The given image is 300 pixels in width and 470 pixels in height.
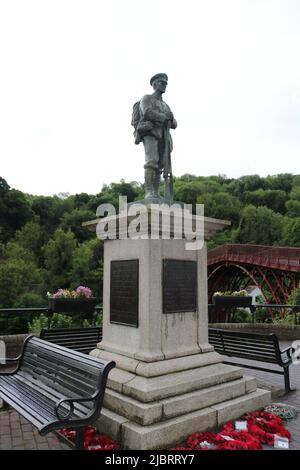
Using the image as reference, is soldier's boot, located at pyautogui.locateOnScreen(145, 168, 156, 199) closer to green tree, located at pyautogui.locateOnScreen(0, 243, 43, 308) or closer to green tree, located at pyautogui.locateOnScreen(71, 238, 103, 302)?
green tree, located at pyautogui.locateOnScreen(0, 243, 43, 308)

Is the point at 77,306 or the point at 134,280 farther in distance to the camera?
the point at 77,306

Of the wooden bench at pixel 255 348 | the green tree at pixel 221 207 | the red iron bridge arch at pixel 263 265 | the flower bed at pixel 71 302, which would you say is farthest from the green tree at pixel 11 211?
the wooden bench at pixel 255 348

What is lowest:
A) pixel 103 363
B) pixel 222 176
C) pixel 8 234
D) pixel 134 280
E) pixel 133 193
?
pixel 103 363

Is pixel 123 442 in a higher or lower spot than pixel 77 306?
lower

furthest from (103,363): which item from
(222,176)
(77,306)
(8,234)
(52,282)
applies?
(222,176)

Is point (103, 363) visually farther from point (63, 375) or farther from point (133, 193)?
point (133, 193)

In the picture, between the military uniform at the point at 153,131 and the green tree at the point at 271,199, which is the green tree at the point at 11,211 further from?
the green tree at the point at 271,199

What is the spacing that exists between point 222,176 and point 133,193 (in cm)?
5416

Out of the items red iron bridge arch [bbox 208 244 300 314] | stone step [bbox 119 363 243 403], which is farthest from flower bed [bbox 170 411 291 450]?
red iron bridge arch [bbox 208 244 300 314]

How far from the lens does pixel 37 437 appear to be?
3838 mm

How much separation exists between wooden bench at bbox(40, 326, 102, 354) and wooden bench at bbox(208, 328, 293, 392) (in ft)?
6.82

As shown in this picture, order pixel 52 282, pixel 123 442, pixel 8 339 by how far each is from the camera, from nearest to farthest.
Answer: pixel 123 442 < pixel 8 339 < pixel 52 282

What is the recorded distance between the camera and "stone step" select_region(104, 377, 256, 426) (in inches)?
146

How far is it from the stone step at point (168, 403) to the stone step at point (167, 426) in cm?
5
